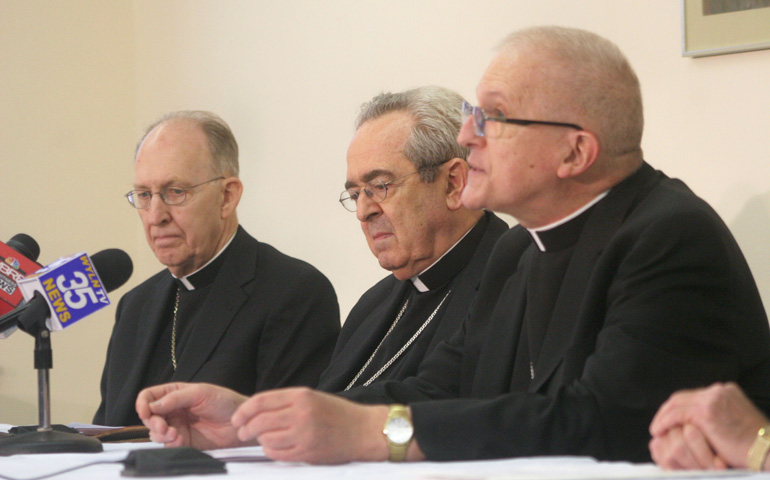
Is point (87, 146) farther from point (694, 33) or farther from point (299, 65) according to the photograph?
point (694, 33)

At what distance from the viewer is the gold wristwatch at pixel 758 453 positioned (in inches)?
60.0

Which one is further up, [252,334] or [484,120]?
[484,120]

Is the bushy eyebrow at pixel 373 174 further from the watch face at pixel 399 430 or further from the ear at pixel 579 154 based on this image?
the watch face at pixel 399 430

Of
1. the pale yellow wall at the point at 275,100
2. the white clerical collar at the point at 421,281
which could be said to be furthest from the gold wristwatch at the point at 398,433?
the pale yellow wall at the point at 275,100

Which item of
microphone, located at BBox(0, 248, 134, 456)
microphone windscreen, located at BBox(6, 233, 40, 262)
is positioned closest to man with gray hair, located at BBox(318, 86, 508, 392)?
microphone windscreen, located at BBox(6, 233, 40, 262)

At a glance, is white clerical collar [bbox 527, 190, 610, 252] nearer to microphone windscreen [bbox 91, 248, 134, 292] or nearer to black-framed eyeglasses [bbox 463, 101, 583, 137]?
black-framed eyeglasses [bbox 463, 101, 583, 137]

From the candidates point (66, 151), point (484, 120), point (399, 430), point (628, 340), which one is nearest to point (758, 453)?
point (628, 340)

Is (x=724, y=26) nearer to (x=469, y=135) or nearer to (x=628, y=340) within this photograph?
(x=469, y=135)

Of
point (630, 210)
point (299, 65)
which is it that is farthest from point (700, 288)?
point (299, 65)

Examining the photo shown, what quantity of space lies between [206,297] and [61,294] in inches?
76.6

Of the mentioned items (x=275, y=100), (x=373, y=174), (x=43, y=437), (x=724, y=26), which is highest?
(x=724, y=26)

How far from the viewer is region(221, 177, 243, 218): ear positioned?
13.7 feet

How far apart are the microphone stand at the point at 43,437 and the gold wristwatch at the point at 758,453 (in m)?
1.36

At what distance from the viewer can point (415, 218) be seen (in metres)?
3.25
